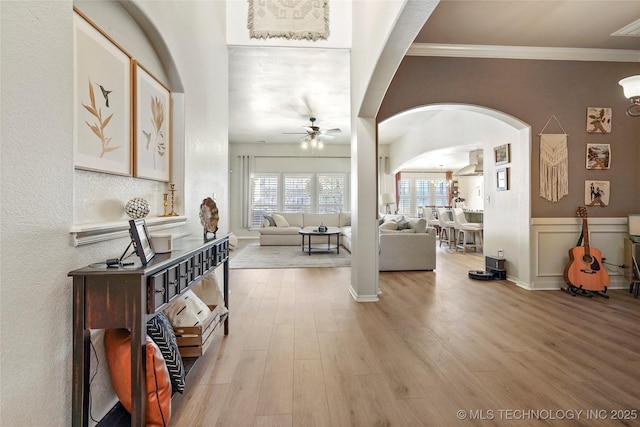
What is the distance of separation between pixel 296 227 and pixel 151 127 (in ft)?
21.2

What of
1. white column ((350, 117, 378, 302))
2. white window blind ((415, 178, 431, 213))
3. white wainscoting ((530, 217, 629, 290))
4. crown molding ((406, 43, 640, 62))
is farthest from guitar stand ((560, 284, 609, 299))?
white window blind ((415, 178, 431, 213))

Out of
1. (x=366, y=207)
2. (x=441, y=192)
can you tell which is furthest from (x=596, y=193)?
(x=441, y=192)

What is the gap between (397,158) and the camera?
896cm

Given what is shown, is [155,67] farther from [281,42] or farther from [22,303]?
[281,42]

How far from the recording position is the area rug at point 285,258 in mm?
5480

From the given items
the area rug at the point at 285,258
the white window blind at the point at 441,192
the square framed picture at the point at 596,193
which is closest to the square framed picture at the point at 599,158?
the square framed picture at the point at 596,193

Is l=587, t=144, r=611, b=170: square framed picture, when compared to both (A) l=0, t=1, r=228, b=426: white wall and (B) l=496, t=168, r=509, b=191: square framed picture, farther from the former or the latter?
(A) l=0, t=1, r=228, b=426: white wall

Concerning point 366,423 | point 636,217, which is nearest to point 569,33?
point 636,217

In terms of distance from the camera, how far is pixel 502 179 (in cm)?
446

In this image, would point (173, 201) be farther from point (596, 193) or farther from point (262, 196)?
point (262, 196)

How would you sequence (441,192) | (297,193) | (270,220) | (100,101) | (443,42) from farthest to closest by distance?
1. (441,192)
2. (297,193)
3. (270,220)
4. (443,42)
5. (100,101)

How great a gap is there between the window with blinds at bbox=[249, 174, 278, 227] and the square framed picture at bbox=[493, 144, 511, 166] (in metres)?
6.44

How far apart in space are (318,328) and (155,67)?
2453 millimetres

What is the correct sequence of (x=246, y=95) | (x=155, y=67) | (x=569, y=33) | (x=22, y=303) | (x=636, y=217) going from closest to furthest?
1. (x=22, y=303)
2. (x=155, y=67)
3. (x=569, y=33)
4. (x=636, y=217)
5. (x=246, y=95)
